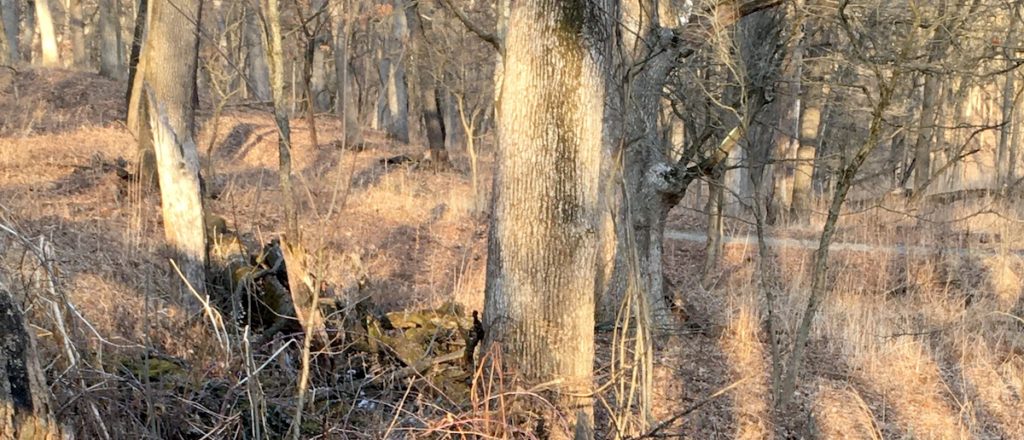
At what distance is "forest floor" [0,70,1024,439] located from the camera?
11.8 ft

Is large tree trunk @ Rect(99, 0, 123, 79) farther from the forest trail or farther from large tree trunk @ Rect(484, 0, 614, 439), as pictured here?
large tree trunk @ Rect(484, 0, 614, 439)

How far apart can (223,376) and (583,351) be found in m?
1.79

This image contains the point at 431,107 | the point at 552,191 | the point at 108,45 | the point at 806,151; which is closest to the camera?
the point at 552,191

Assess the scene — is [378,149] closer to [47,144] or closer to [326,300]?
[47,144]

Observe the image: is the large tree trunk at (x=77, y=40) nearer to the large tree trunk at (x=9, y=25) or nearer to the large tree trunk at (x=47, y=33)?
the large tree trunk at (x=9, y=25)

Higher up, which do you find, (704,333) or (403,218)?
(403,218)

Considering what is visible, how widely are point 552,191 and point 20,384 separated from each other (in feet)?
7.97

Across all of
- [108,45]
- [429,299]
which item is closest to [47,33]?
[108,45]

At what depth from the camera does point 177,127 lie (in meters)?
6.25

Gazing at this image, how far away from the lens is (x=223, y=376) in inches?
148

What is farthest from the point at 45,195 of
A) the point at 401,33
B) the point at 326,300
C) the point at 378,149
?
the point at 401,33

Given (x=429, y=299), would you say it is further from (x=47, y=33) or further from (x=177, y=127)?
(x=47, y=33)

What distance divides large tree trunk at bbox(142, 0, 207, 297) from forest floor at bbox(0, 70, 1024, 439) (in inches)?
11.1

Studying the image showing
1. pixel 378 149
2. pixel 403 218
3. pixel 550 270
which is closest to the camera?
pixel 550 270
